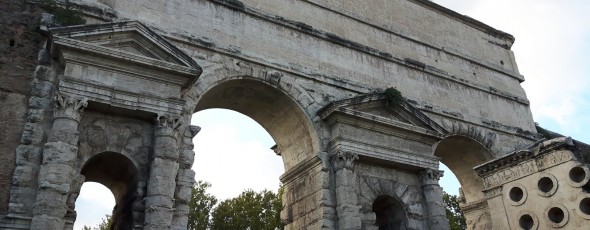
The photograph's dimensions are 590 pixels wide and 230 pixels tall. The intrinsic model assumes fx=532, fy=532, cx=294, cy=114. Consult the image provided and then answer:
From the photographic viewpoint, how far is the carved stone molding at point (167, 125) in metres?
8.73

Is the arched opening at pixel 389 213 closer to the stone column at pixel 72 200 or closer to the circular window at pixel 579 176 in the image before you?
the circular window at pixel 579 176

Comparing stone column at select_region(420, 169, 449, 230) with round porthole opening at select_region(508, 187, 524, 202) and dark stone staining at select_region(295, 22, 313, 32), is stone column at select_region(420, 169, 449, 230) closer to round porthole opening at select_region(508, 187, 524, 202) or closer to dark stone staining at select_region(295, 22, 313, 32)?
round porthole opening at select_region(508, 187, 524, 202)

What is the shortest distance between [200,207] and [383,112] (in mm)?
14696

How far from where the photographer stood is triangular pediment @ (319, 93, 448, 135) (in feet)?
35.6

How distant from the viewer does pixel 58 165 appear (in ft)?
25.3

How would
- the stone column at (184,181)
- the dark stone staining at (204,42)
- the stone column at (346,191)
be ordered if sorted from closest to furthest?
the stone column at (184,181)
the stone column at (346,191)
the dark stone staining at (204,42)

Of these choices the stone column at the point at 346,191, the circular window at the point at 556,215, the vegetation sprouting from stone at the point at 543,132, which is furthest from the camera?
the vegetation sprouting from stone at the point at 543,132

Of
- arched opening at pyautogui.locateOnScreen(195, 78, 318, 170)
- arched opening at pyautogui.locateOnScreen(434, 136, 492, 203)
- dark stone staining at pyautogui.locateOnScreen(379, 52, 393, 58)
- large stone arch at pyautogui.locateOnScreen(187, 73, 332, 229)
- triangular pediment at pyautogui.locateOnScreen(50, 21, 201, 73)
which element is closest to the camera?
triangular pediment at pyautogui.locateOnScreen(50, 21, 201, 73)

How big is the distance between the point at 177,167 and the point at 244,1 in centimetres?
448

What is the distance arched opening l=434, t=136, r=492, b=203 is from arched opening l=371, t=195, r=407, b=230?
2969 millimetres

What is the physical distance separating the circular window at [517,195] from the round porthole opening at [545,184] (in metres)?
0.37

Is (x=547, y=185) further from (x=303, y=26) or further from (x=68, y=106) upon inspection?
(x=68, y=106)

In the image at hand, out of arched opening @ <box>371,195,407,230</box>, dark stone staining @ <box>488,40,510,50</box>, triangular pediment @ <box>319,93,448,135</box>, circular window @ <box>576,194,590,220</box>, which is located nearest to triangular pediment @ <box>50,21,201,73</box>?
triangular pediment @ <box>319,93,448,135</box>

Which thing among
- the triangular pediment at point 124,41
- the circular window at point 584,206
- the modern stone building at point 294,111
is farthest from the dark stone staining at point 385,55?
the triangular pediment at point 124,41
